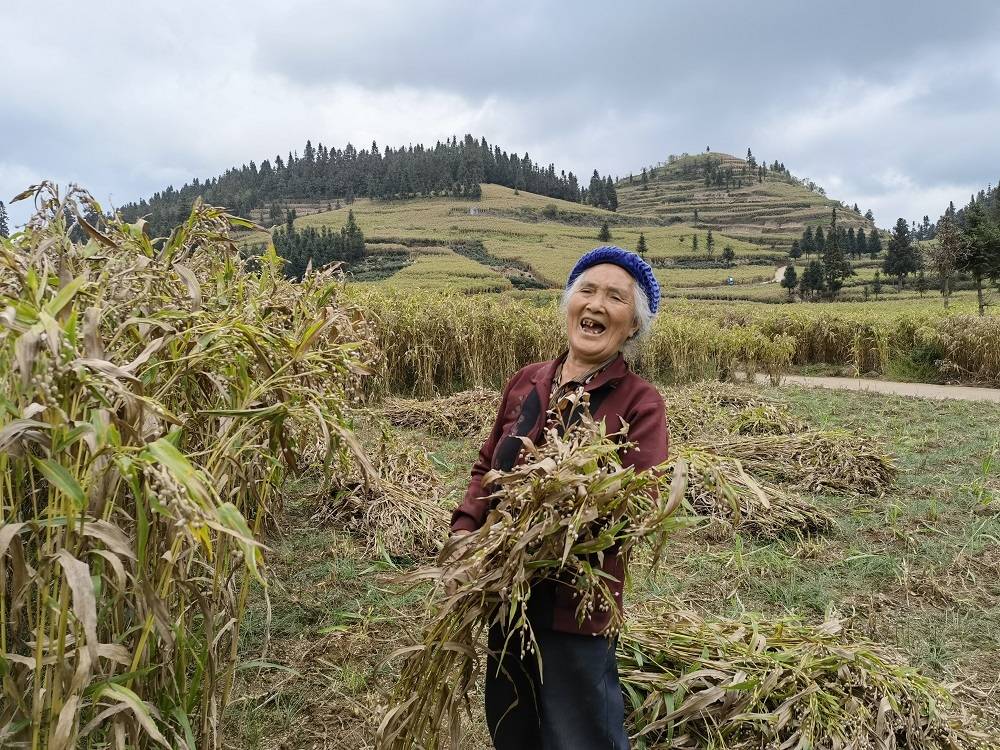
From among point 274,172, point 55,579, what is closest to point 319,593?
point 55,579

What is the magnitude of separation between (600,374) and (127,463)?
1179mm

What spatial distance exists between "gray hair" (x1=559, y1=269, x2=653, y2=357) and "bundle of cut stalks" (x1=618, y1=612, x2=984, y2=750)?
1077 mm

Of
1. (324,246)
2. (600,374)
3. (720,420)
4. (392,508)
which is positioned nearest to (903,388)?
(720,420)

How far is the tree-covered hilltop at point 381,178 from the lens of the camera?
96188 millimetres

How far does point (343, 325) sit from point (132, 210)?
85450mm

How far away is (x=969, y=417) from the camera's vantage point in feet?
24.5

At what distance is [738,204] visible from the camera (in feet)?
327

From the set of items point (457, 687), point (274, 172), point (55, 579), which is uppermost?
point (274, 172)

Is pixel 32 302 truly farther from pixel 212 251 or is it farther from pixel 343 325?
pixel 212 251

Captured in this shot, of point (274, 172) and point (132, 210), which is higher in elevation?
point (274, 172)

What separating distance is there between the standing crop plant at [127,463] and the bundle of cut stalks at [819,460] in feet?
12.8

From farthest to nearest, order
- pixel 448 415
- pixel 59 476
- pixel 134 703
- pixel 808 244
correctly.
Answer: pixel 808 244 < pixel 448 415 < pixel 134 703 < pixel 59 476

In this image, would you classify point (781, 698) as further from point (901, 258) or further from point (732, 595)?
point (901, 258)

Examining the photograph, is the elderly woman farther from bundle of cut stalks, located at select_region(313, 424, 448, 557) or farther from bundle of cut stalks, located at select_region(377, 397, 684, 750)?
bundle of cut stalks, located at select_region(313, 424, 448, 557)
